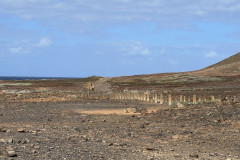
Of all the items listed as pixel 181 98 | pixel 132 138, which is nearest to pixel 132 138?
pixel 132 138

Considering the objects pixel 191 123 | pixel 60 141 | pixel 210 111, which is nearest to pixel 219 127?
pixel 191 123

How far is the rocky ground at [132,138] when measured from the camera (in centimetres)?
1145

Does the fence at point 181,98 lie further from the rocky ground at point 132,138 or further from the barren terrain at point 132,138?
the rocky ground at point 132,138

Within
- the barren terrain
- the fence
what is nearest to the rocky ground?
the barren terrain

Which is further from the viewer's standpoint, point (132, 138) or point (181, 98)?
point (181, 98)

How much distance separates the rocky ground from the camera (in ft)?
37.6

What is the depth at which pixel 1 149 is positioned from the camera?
1091 centimetres

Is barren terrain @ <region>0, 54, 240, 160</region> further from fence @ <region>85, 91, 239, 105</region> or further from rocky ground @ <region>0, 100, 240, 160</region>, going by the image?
fence @ <region>85, 91, 239, 105</region>

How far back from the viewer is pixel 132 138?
1514 cm

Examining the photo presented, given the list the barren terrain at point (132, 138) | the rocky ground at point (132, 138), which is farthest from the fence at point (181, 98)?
the rocky ground at point (132, 138)

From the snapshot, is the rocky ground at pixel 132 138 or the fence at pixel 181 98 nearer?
the rocky ground at pixel 132 138

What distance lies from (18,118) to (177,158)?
43.1 ft

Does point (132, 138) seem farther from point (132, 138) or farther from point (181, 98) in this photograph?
point (181, 98)

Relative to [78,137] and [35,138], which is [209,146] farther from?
[35,138]
